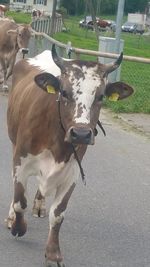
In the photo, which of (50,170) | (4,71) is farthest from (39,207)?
(4,71)

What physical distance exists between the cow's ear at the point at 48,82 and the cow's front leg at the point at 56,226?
0.88 m

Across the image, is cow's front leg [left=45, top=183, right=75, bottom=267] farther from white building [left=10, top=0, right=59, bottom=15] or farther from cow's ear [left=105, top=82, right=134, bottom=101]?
white building [left=10, top=0, right=59, bottom=15]

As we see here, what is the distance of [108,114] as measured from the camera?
47.5ft

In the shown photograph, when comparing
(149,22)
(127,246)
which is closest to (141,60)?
(127,246)

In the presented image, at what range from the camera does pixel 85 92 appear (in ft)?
18.4

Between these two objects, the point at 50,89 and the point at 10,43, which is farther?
the point at 10,43

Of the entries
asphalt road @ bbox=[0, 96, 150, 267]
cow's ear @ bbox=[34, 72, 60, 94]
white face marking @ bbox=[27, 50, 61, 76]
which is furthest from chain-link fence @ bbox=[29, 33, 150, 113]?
cow's ear @ bbox=[34, 72, 60, 94]

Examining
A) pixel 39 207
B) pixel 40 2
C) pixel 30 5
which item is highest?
pixel 39 207

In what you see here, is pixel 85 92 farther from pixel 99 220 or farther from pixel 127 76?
pixel 127 76

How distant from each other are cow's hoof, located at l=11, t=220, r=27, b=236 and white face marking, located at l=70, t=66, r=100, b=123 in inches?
54.7

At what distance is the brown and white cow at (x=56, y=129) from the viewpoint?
5.62m

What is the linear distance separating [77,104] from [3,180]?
3.10 m

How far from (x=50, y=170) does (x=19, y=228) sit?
725 mm

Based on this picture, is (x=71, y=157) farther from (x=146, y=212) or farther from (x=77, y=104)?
(x=146, y=212)
